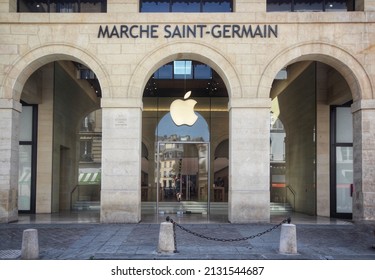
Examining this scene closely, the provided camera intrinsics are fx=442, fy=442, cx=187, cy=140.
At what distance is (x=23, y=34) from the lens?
639 inches

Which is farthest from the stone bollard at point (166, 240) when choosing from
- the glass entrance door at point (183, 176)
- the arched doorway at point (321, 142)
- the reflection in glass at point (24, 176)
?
the reflection in glass at point (24, 176)

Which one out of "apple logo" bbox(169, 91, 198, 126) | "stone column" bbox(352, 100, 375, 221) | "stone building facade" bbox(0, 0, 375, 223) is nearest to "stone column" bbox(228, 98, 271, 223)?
"stone building facade" bbox(0, 0, 375, 223)

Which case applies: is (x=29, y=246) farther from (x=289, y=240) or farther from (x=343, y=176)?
(x=343, y=176)

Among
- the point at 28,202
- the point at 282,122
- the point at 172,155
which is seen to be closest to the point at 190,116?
the point at 172,155

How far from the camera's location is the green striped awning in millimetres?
23844

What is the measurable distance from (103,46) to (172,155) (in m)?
7.44

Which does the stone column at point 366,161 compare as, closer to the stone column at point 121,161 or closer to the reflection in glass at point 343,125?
the reflection in glass at point 343,125

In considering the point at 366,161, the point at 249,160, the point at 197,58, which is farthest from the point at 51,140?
the point at 366,161

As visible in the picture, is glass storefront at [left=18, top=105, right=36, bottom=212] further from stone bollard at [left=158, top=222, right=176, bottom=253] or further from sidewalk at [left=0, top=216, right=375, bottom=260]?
stone bollard at [left=158, top=222, right=176, bottom=253]

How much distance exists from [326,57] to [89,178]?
45.9 feet

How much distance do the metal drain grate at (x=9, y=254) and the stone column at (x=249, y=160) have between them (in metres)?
7.70

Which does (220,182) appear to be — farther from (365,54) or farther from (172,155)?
(365,54)

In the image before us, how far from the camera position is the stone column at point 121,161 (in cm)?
1583

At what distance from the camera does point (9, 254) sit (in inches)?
414
